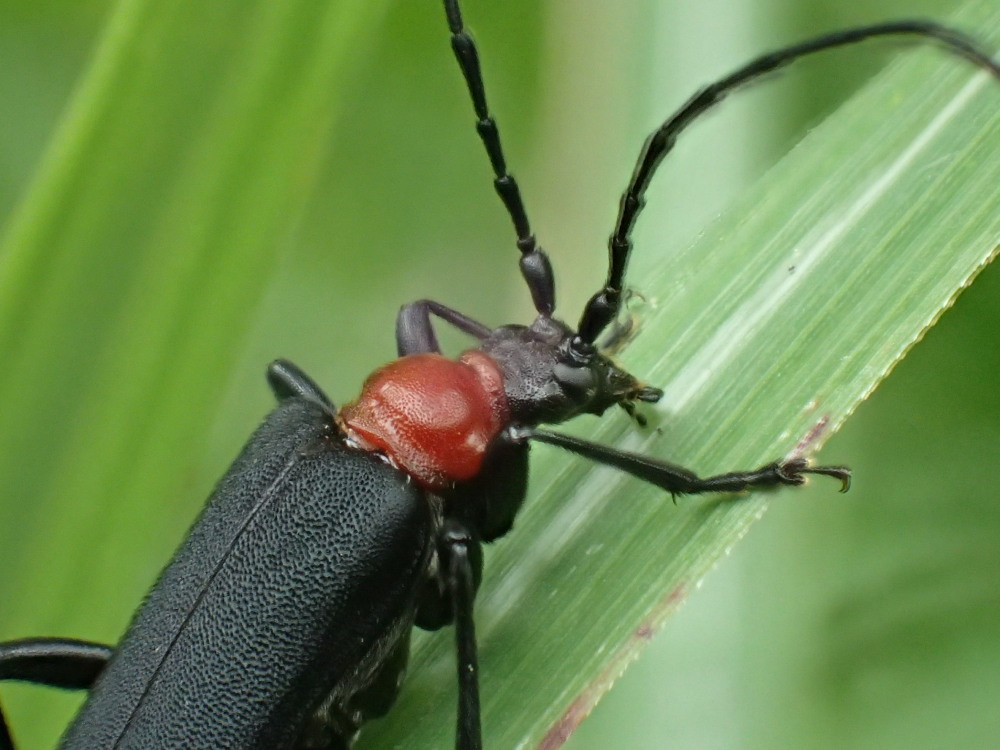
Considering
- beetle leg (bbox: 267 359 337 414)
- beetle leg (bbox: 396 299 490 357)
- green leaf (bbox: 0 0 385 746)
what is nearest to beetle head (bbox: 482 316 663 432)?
beetle leg (bbox: 396 299 490 357)

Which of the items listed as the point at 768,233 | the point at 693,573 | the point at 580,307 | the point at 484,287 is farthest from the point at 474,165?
the point at 693,573

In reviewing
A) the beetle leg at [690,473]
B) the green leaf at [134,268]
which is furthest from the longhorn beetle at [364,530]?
the green leaf at [134,268]

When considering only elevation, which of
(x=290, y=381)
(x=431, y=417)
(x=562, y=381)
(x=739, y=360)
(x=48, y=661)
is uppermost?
(x=739, y=360)

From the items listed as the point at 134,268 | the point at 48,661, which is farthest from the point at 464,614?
the point at 134,268

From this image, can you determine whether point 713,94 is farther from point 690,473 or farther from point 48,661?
point 48,661

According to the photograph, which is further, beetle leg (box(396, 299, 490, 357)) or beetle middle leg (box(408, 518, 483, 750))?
beetle leg (box(396, 299, 490, 357))

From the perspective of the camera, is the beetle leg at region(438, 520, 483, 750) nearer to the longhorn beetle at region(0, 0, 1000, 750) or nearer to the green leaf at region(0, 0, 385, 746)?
the longhorn beetle at region(0, 0, 1000, 750)

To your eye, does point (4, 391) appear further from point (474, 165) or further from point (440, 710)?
point (474, 165)
